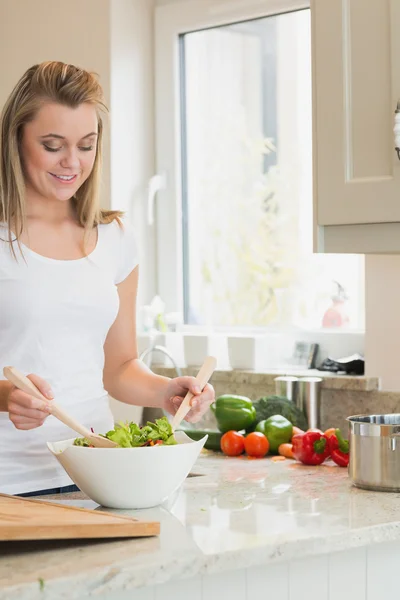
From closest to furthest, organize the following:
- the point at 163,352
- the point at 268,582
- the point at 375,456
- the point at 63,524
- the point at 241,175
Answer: the point at 63,524
the point at 268,582
the point at 375,456
the point at 163,352
the point at 241,175

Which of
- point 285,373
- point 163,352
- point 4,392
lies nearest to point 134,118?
point 163,352

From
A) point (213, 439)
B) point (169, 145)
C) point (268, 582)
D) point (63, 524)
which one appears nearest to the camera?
point (63, 524)

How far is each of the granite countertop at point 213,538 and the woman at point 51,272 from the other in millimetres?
157

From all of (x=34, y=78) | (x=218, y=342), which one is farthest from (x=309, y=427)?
(x=34, y=78)

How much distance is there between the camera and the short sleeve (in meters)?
2.24

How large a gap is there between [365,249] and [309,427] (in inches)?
27.9

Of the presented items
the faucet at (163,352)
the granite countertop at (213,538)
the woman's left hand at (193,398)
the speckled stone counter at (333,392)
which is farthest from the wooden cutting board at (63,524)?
the faucet at (163,352)

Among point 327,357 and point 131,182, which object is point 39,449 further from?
point 131,182

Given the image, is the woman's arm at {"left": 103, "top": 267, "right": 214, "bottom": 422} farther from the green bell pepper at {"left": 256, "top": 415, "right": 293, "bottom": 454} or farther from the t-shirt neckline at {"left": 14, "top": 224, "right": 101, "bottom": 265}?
the green bell pepper at {"left": 256, "top": 415, "right": 293, "bottom": 454}

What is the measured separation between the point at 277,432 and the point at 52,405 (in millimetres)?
1040

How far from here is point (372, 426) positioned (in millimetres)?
2049

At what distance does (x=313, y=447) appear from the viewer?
247 centimetres

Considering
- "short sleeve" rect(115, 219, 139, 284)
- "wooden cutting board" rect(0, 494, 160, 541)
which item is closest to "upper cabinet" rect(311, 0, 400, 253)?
"short sleeve" rect(115, 219, 139, 284)

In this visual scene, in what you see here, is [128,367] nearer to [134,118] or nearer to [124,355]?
[124,355]
